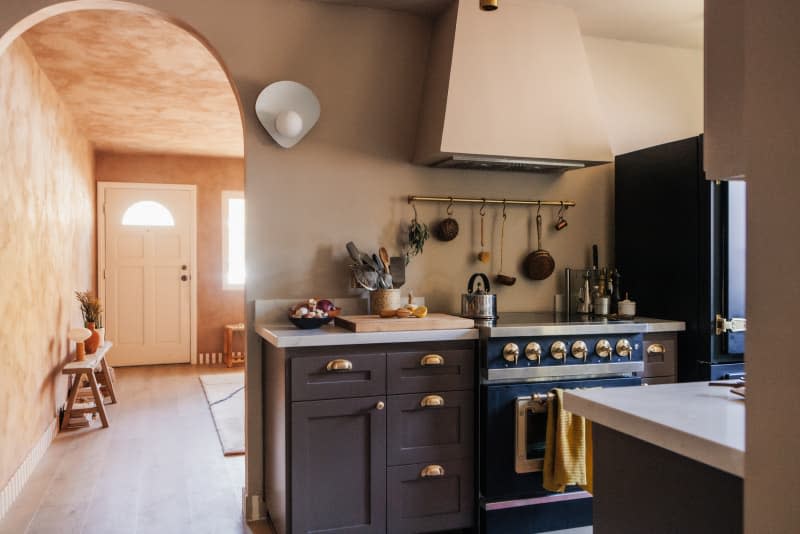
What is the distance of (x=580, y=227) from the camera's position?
3672 mm

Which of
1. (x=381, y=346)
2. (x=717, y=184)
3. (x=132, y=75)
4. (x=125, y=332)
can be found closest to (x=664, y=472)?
(x=381, y=346)

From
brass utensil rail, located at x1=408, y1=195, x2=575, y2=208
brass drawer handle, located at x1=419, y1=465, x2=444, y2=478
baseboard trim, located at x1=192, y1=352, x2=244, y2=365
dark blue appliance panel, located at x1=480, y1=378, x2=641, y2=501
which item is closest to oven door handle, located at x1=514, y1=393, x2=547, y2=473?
dark blue appliance panel, located at x1=480, y1=378, x2=641, y2=501

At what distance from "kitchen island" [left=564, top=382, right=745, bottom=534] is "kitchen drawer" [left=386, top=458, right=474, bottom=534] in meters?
1.26

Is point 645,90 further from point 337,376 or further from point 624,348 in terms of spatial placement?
point 337,376

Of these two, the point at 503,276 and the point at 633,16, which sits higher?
the point at 633,16

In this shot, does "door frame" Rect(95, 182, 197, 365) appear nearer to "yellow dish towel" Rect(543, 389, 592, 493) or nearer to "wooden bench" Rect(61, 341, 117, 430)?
"wooden bench" Rect(61, 341, 117, 430)

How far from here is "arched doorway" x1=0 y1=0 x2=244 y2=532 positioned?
11.4 ft

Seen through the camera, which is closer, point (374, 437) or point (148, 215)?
point (374, 437)

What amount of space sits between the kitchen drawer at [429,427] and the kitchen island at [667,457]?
122 cm

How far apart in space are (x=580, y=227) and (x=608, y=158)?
1.70 feet

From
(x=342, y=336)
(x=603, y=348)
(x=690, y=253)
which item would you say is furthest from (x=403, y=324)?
(x=690, y=253)

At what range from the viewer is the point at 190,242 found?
7.94m

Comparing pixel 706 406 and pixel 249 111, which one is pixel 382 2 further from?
pixel 706 406

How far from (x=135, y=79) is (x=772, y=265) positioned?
15.0ft
